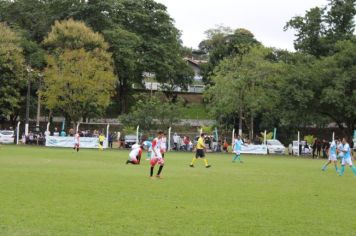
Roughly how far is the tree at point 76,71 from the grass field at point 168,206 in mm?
39495

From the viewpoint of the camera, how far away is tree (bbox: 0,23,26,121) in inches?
2377

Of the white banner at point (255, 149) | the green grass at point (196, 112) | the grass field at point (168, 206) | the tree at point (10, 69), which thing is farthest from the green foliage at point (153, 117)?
the grass field at point (168, 206)

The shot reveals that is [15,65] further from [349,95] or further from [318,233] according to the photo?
[318,233]

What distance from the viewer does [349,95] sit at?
55.1 meters

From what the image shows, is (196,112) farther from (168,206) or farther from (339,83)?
(168,206)

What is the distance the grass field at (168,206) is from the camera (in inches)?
412

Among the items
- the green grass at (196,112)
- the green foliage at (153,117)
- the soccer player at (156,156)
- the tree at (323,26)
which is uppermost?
the tree at (323,26)

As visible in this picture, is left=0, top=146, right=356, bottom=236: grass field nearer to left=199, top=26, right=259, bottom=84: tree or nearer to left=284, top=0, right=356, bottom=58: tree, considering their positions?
left=284, top=0, right=356, bottom=58: tree

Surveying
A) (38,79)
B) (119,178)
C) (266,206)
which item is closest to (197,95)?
(38,79)

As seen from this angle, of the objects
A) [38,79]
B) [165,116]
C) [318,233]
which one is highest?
[38,79]

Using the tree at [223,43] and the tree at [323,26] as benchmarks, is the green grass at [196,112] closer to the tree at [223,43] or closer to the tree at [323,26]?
the tree at [223,43]

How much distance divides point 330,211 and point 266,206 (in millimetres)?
1467

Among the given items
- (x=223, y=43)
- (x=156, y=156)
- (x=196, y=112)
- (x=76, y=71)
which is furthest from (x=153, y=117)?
(x=223, y=43)

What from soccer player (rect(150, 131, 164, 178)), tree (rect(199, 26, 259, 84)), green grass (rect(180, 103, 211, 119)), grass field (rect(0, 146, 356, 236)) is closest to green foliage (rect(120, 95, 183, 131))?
tree (rect(199, 26, 259, 84))
